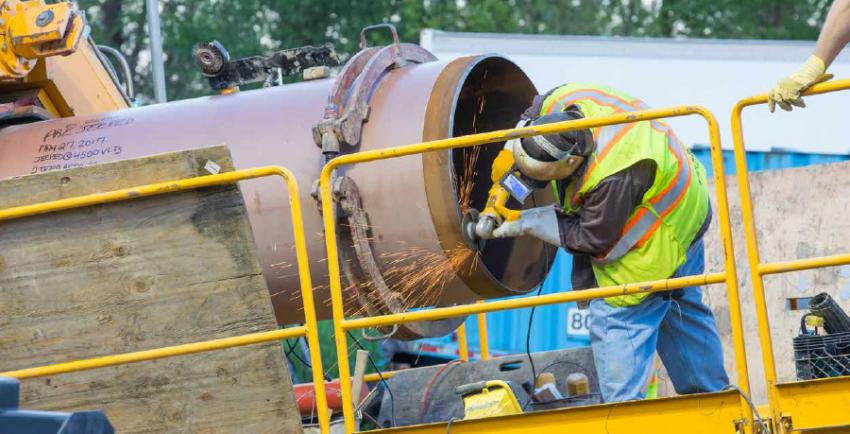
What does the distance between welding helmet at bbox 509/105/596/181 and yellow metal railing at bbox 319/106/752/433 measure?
39cm

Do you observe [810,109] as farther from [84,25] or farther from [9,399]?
[9,399]

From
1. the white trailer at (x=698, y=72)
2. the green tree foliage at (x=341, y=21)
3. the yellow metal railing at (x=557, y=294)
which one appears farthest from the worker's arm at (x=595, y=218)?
the green tree foliage at (x=341, y=21)

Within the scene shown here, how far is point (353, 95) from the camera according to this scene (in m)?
5.32

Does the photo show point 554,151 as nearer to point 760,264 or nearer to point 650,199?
point 650,199

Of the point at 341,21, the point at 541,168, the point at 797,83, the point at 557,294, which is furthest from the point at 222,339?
the point at 341,21

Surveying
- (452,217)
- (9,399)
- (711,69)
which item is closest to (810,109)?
(711,69)

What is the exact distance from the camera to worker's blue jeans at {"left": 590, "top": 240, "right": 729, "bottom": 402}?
16.6 feet

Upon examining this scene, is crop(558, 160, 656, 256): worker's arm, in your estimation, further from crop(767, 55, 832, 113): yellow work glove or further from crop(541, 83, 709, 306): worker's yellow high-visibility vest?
crop(767, 55, 832, 113): yellow work glove

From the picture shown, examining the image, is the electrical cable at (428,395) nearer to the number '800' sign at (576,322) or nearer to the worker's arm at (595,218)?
the worker's arm at (595,218)

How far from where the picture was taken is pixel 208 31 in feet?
76.3

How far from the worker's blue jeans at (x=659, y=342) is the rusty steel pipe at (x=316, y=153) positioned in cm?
64

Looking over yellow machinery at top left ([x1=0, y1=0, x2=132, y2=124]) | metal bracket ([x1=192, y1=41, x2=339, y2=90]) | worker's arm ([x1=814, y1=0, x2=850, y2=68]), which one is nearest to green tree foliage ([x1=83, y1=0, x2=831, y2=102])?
yellow machinery at top left ([x1=0, y1=0, x2=132, y2=124])

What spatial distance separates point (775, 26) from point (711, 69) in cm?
1460

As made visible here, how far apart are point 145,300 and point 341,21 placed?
66.1ft
